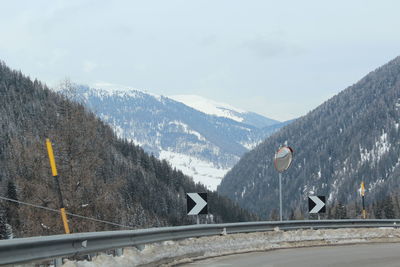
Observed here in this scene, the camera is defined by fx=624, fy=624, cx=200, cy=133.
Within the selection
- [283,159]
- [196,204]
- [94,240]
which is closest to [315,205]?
[283,159]

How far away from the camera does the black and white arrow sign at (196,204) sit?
1675 cm

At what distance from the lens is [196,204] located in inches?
663

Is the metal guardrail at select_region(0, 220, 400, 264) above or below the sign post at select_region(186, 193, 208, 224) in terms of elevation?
below

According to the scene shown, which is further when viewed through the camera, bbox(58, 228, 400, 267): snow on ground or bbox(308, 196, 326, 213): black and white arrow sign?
bbox(308, 196, 326, 213): black and white arrow sign

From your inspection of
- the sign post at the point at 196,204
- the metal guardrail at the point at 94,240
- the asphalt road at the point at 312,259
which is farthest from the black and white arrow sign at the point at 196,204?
the asphalt road at the point at 312,259

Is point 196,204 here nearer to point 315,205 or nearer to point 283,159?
point 283,159

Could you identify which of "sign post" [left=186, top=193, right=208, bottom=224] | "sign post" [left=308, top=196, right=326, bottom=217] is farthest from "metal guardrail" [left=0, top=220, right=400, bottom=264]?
"sign post" [left=308, top=196, right=326, bottom=217]

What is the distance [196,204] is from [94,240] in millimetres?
6716

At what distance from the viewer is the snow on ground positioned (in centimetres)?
1160

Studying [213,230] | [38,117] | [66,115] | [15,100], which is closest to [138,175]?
[38,117]

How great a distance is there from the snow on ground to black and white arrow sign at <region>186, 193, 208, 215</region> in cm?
83

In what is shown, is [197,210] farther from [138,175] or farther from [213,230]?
[138,175]

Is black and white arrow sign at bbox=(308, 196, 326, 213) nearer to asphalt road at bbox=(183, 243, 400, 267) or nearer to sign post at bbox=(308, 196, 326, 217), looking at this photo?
sign post at bbox=(308, 196, 326, 217)

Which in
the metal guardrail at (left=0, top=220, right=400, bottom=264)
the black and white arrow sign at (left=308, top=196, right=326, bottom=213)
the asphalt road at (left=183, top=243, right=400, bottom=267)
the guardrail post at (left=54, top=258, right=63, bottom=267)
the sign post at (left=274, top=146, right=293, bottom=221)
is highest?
the sign post at (left=274, top=146, right=293, bottom=221)
